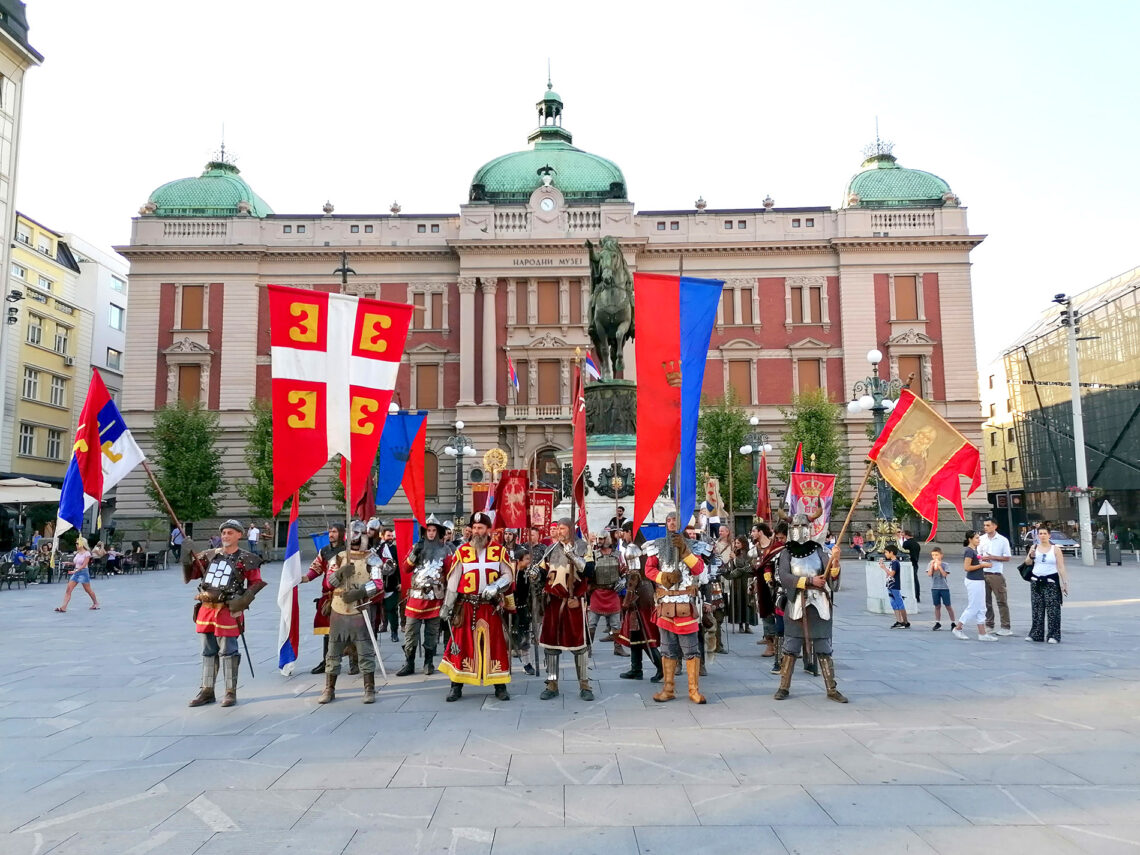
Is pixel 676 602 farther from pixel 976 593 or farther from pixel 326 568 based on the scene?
pixel 976 593

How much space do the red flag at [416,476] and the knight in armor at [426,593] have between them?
1.16 m

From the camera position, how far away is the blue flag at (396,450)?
43.3 ft

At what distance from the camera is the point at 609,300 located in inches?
835

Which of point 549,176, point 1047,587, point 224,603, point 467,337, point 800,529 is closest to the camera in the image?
point 224,603

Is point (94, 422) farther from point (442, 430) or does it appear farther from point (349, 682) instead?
point (442, 430)

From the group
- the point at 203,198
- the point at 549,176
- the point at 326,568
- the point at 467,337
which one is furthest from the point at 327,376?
the point at 203,198

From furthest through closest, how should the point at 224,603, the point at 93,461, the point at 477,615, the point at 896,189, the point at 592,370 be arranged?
the point at 896,189 < the point at 592,370 < the point at 93,461 < the point at 477,615 < the point at 224,603

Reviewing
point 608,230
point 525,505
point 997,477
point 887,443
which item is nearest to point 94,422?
point 525,505

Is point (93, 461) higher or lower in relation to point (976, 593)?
higher

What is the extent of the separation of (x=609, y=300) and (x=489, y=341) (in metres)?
23.7

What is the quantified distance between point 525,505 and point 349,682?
4428 mm

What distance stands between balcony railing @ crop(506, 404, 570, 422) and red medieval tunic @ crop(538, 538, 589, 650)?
33.9 meters

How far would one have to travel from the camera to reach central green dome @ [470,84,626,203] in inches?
1834

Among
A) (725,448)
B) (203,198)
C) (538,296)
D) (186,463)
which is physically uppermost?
(203,198)
